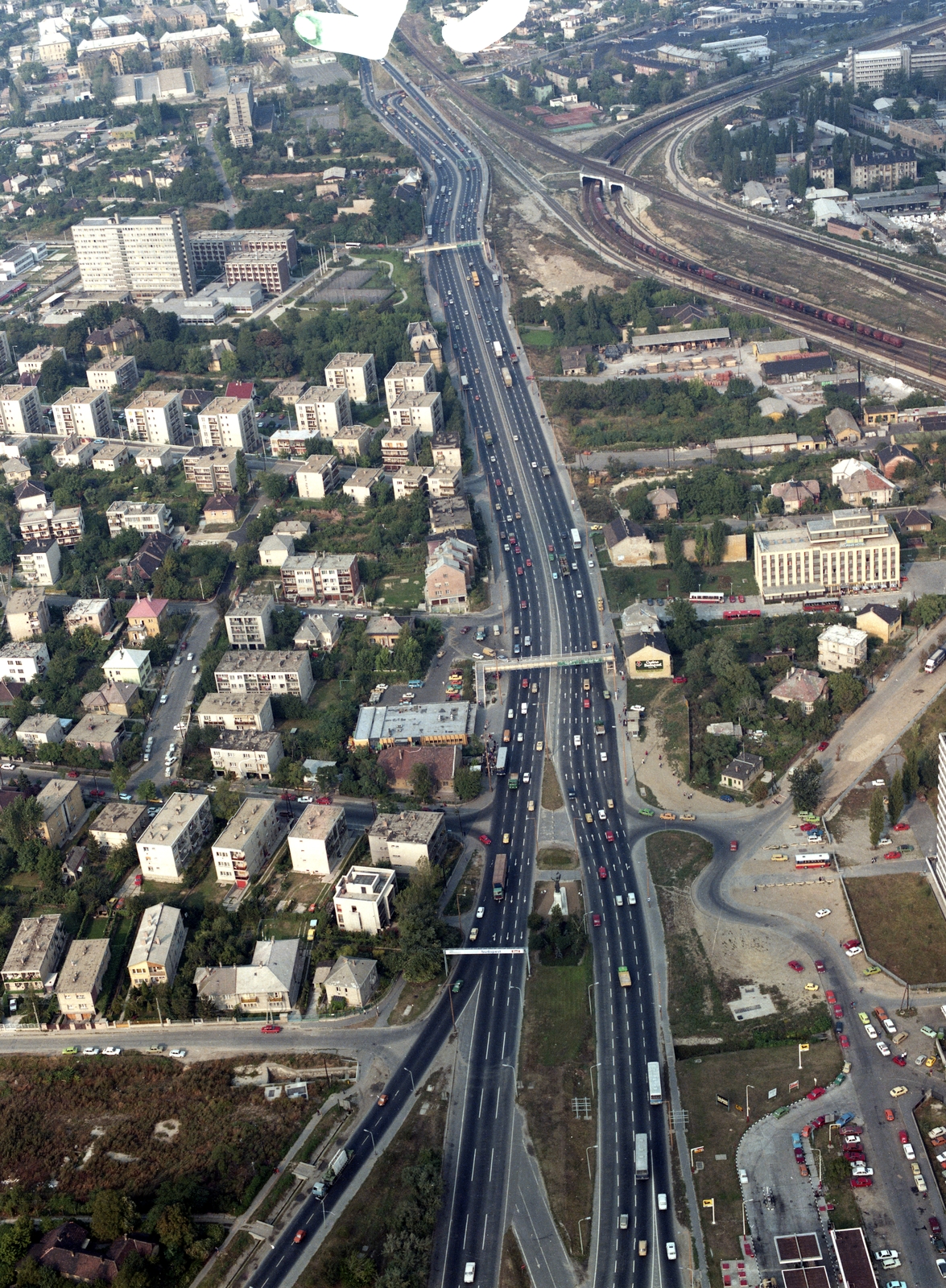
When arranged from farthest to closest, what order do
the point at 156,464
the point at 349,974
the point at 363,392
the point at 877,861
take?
the point at 363,392, the point at 156,464, the point at 877,861, the point at 349,974

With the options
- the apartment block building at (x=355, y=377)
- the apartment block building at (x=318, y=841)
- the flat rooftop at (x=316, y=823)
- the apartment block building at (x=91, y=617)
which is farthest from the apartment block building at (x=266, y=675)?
the apartment block building at (x=355, y=377)

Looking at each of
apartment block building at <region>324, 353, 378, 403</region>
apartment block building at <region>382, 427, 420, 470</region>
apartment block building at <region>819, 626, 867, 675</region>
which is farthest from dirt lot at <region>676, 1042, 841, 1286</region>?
apartment block building at <region>324, 353, 378, 403</region>

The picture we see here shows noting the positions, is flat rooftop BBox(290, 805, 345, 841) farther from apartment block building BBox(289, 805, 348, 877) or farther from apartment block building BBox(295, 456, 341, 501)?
apartment block building BBox(295, 456, 341, 501)

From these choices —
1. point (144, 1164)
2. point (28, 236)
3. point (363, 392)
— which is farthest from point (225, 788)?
point (28, 236)

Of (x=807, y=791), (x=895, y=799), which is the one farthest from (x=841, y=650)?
(x=895, y=799)

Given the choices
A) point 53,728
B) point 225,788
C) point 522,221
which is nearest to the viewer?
point 225,788

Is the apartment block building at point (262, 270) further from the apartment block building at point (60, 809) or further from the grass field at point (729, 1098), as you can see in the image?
the grass field at point (729, 1098)

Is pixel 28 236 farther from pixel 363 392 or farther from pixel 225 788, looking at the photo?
pixel 225 788
